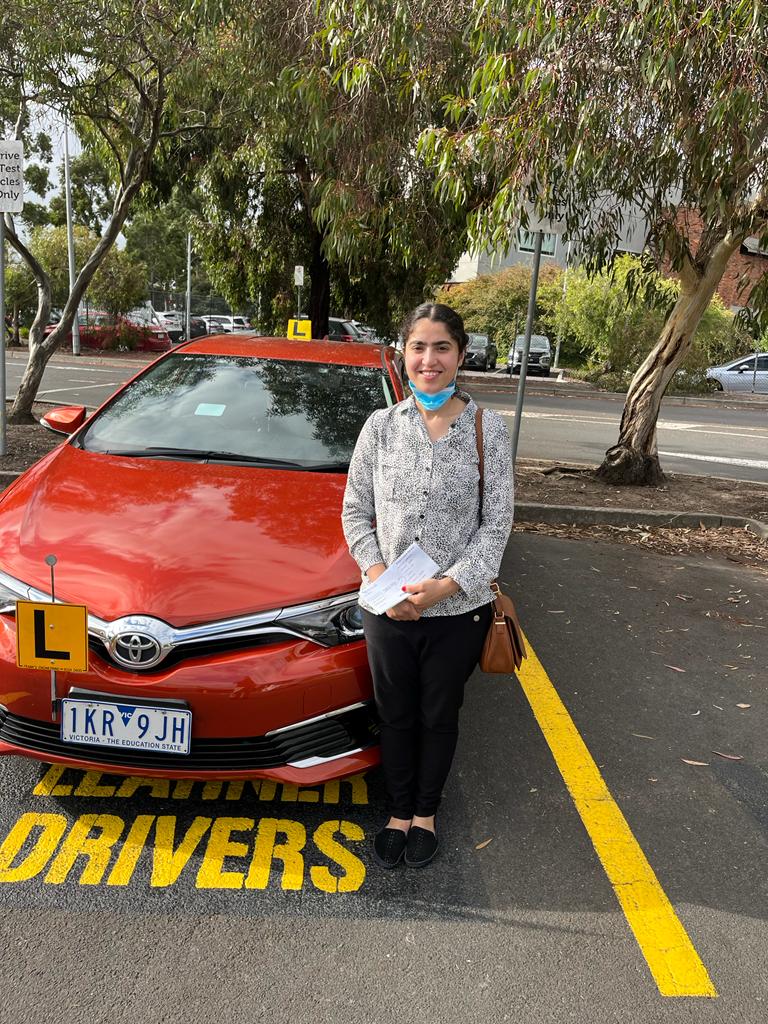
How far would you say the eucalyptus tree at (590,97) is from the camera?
196 inches

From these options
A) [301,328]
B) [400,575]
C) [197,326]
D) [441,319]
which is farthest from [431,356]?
[197,326]

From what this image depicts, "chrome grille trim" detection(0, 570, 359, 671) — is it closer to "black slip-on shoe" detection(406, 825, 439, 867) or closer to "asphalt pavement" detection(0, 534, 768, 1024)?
"asphalt pavement" detection(0, 534, 768, 1024)

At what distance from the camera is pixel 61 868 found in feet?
8.47

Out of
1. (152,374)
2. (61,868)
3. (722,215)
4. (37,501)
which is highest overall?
(722,215)

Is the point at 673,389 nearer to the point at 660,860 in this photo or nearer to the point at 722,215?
the point at 722,215

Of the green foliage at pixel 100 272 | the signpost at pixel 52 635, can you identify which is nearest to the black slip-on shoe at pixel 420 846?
the signpost at pixel 52 635

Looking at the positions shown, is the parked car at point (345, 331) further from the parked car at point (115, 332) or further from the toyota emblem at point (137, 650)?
the toyota emblem at point (137, 650)

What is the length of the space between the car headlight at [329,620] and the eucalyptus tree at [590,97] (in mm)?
3918

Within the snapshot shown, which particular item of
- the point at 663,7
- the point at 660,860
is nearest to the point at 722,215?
the point at 663,7

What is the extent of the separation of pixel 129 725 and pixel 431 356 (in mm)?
1423

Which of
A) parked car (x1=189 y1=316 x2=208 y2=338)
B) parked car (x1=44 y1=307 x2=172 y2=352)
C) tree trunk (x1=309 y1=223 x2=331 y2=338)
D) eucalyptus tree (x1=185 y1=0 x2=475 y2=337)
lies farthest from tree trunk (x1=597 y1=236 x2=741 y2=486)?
parked car (x1=189 y1=316 x2=208 y2=338)

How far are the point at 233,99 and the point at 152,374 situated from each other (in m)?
7.05

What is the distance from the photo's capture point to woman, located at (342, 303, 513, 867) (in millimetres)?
2543

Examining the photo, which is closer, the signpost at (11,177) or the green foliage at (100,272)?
the signpost at (11,177)
